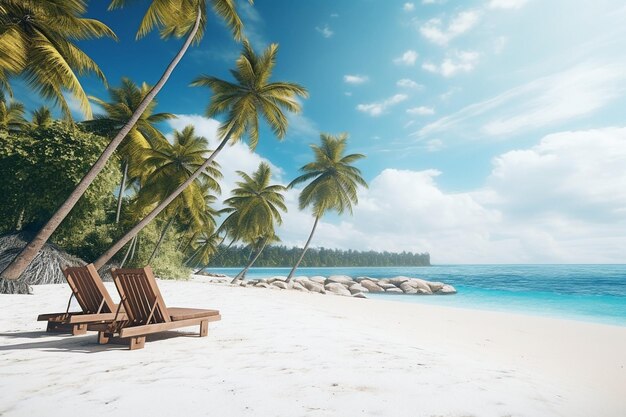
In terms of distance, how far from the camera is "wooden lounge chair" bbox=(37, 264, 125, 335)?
5.42m

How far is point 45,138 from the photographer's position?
17.0 metres

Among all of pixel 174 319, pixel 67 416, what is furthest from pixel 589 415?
pixel 174 319

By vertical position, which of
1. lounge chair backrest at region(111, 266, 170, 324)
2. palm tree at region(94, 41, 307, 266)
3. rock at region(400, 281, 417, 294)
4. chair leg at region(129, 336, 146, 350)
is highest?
palm tree at region(94, 41, 307, 266)

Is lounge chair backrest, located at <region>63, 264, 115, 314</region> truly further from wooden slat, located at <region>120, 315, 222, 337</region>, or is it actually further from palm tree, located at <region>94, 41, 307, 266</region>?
palm tree, located at <region>94, 41, 307, 266</region>

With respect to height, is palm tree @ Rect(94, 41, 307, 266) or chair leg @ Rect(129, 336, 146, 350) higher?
palm tree @ Rect(94, 41, 307, 266)

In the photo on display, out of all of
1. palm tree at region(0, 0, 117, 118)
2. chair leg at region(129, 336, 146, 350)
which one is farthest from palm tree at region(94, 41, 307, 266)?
chair leg at region(129, 336, 146, 350)

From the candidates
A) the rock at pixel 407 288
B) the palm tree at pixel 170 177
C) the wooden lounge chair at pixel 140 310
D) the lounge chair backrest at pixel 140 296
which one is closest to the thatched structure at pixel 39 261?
the palm tree at pixel 170 177

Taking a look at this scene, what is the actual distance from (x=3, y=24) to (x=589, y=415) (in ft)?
49.8

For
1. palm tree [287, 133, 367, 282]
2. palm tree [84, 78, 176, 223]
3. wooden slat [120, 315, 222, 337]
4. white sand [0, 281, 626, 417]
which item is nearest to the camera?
white sand [0, 281, 626, 417]

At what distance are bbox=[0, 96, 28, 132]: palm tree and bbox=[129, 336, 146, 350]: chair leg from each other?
2215 cm

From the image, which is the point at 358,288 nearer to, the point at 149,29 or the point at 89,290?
the point at 149,29

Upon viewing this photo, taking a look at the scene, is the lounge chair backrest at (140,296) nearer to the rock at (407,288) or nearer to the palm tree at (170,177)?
the palm tree at (170,177)

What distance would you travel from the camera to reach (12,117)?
23594mm

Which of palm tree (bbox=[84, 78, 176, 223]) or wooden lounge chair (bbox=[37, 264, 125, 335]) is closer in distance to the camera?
wooden lounge chair (bbox=[37, 264, 125, 335])
